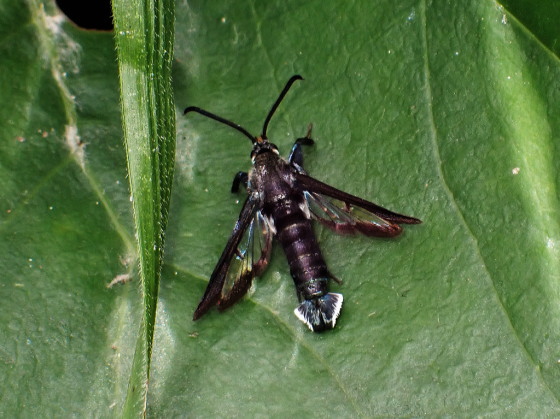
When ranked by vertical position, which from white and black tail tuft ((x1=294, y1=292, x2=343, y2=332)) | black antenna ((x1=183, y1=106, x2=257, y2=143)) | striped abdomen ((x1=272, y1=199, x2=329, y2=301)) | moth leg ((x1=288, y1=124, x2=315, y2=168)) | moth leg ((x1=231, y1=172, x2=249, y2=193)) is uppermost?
black antenna ((x1=183, y1=106, x2=257, y2=143))

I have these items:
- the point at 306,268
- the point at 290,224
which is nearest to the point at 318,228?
the point at 290,224

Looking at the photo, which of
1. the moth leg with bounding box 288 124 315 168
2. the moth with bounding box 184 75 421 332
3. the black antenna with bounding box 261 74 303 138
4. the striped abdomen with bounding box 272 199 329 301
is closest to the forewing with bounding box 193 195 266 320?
the moth with bounding box 184 75 421 332

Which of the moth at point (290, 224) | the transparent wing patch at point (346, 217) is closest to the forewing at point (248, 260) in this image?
the moth at point (290, 224)

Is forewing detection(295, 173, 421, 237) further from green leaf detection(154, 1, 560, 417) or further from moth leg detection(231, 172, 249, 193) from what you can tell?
moth leg detection(231, 172, 249, 193)

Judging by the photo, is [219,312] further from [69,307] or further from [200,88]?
[200,88]

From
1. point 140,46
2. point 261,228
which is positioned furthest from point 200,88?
point 261,228

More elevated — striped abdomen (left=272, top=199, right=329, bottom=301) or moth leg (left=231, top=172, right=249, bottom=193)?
moth leg (left=231, top=172, right=249, bottom=193)

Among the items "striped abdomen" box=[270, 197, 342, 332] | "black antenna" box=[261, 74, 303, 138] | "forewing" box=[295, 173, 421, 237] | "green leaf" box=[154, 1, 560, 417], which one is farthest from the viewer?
"black antenna" box=[261, 74, 303, 138]
